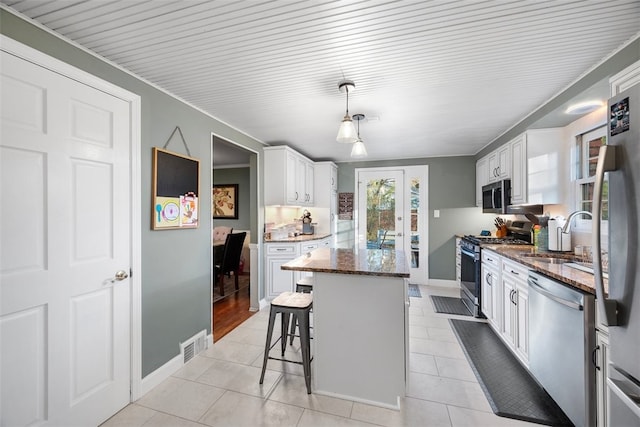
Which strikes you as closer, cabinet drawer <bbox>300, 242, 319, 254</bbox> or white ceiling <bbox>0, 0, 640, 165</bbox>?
white ceiling <bbox>0, 0, 640, 165</bbox>

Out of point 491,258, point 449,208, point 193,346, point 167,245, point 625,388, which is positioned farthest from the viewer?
point 449,208

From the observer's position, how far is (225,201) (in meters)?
6.10

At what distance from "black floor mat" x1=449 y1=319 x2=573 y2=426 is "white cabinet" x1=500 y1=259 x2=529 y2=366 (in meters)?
0.12

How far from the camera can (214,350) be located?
2.64 meters

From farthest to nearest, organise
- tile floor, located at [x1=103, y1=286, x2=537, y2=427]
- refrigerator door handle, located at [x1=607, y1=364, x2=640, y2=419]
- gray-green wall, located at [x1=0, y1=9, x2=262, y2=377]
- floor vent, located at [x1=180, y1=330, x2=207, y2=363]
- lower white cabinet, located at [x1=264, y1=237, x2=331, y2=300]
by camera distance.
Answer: lower white cabinet, located at [x1=264, y1=237, x2=331, y2=300]
floor vent, located at [x1=180, y1=330, x2=207, y2=363]
gray-green wall, located at [x1=0, y1=9, x2=262, y2=377]
tile floor, located at [x1=103, y1=286, x2=537, y2=427]
refrigerator door handle, located at [x1=607, y1=364, x2=640, y2=419]

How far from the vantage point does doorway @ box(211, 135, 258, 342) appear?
133 inches

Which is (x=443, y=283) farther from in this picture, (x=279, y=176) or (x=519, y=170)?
(x=279, y=176)

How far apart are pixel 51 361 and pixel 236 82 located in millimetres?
2115

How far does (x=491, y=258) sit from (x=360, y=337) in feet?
6.34

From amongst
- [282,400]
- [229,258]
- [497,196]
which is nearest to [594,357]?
[282,400]

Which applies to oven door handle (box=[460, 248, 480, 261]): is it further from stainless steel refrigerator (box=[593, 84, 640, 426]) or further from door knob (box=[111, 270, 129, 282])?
door knob (box=[111, 270, 129, 282])

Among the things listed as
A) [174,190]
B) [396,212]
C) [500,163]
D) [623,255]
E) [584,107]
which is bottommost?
[623,255]

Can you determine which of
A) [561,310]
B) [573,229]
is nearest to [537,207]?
[573,229]

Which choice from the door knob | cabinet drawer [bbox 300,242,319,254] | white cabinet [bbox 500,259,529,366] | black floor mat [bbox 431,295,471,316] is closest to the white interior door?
the door knob
